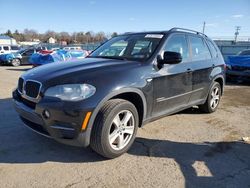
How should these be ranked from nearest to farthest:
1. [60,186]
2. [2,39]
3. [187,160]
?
1. [60,186]
2. [187,160]
3. [2,39]

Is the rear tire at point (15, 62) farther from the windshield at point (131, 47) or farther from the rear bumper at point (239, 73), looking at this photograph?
the windshield at point (131, 47)

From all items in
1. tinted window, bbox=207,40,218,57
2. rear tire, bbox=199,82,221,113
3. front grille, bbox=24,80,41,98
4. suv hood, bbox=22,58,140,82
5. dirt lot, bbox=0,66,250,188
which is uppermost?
tinted window, bbox=207,40,218,57

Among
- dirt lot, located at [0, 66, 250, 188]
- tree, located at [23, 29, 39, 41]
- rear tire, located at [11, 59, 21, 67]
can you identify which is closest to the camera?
dirt lot, located at [0, 66, 250, 188]

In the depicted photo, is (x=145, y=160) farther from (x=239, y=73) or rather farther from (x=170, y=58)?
(x=239, y=73)

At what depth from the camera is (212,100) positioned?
5816 millimetres

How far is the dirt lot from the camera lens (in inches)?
118

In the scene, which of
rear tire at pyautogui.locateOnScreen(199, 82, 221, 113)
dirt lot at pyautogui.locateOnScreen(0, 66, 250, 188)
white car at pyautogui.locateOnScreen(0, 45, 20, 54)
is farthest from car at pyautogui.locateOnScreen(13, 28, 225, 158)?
white car at pyautogui.locateOnScreen(0, 45, 20, 54)

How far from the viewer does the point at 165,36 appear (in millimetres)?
4297

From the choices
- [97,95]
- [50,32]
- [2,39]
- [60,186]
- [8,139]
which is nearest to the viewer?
[60,186]

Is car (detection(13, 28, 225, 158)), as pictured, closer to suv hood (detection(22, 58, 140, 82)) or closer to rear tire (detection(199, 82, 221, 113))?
suv hood (detection(22, 58, 140, 82))

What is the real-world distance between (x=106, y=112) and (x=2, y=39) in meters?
54.7

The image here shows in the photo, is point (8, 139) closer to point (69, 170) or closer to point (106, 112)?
point (69, 170)

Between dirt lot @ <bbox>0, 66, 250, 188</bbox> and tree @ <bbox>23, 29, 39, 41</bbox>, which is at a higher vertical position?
tree @ <bbox>23, 29, 39, 41</bbox>

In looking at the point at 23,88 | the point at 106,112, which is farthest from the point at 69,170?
the point at 23,88
